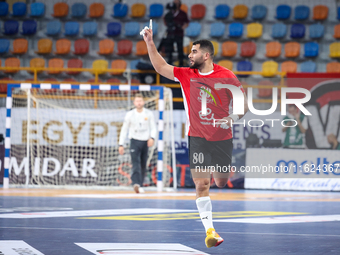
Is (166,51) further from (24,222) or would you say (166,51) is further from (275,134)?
(24,222)

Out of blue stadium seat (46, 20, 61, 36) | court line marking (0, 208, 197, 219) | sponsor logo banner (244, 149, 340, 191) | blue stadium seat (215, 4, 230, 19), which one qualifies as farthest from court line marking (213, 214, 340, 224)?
blue stadium seat (46, 20, 61, 36)

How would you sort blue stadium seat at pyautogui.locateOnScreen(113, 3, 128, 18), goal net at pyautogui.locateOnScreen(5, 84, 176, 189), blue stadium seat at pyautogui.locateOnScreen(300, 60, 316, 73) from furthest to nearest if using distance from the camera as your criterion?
blue stadium seat at pyautogui.locateOnScreen(113, 3, 128, 18) < blue stadium seat at pyautogui.locateOnScreen(300, 60, 316, 73) < goal net at pyautogui.locateOnScreen(5, 84, 176, 189)

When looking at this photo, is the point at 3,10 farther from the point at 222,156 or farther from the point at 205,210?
the point at 205,210

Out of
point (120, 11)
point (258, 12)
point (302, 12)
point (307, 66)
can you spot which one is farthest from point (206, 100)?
point (120, 11)

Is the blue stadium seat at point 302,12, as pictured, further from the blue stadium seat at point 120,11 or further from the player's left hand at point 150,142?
the player's left hand at point 150,142

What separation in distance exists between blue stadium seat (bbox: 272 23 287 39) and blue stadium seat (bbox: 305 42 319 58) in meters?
1.02

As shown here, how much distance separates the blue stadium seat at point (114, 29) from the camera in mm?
18562

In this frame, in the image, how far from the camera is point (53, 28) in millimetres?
18875

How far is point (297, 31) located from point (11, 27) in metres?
11.2

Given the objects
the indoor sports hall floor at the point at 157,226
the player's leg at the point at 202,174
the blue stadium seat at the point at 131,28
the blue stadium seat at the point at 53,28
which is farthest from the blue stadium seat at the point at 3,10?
the player's leg at the point at 202,174

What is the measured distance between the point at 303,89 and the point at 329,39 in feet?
16.9

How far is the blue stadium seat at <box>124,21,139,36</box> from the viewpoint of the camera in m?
18.6

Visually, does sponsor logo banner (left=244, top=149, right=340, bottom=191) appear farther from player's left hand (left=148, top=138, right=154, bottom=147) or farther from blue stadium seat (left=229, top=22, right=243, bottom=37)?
blue stadium seat (left=229, top=22, right=243, bottom=37)

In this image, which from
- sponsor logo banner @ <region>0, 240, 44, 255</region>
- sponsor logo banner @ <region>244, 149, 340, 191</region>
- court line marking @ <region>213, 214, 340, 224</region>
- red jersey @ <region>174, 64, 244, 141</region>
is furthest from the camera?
sponsor logo banner @ <region>244, 149, 340, 191</region>
